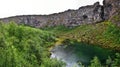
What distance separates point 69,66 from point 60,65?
3500 centimetres

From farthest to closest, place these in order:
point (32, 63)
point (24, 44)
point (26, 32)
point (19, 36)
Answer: point (26, 32) → point (19, 36) → point (24, 44) → point (32, 63)

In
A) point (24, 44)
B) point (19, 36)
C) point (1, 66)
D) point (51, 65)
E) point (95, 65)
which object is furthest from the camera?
point (19, 36)

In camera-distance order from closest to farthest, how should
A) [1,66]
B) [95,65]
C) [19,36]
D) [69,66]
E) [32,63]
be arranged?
[95,65] < [1,66] < [32,63] < [69,66] < [19,36]

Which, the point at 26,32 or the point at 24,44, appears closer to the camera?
the point at 24,44

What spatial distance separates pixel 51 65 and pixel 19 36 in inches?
2077

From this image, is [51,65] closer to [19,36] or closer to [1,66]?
[1,66]

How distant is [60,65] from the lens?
91688 mm

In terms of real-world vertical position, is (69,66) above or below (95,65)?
below

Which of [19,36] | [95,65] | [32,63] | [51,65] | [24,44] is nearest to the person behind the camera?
[95,65]

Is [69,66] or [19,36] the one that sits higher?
[19,36]

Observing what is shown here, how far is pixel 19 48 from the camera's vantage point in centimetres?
11519

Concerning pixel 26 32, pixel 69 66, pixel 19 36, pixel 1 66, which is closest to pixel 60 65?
pixel 1 66

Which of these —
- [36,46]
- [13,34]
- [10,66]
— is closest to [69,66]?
[36,46]

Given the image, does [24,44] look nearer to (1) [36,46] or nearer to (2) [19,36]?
(1) [36,46]
